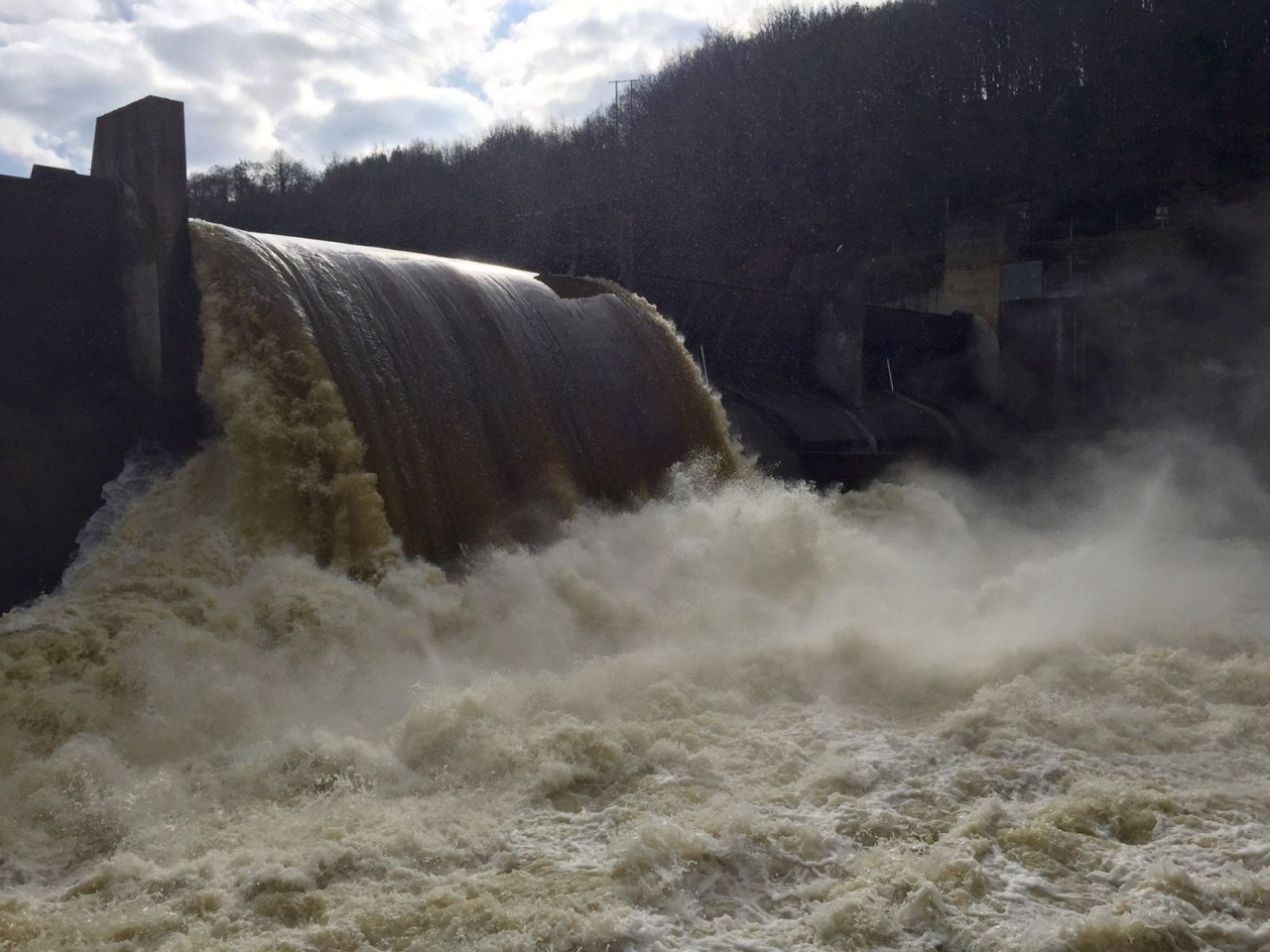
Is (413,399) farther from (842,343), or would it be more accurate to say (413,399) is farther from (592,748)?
(842,343)

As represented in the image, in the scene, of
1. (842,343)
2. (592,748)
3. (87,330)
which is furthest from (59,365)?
(842,343)

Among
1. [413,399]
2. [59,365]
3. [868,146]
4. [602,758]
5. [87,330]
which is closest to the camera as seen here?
[602,758]

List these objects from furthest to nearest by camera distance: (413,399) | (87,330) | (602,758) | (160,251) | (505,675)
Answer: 1. (413,399)
2. (160,251)
3. (87,330)
4. (505,675)
5. (602,758)

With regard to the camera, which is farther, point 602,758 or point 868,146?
point 868,146

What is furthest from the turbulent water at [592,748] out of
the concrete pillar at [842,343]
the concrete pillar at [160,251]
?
the concrete pillar at [842,343]

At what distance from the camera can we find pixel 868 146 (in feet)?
90.4

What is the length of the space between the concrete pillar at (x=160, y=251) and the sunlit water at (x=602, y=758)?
0.66 meters

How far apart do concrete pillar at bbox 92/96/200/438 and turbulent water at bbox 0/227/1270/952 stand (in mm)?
414

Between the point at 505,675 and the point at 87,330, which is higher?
the point at 87,330

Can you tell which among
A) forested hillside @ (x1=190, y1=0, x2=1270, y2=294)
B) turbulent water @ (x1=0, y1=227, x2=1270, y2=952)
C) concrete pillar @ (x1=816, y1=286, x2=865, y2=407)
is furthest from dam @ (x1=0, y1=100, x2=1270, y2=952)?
forested hillside @ (x1=190, y1=0, x2=1270, y2=294)

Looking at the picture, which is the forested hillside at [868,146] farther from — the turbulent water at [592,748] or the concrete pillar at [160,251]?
the turbulent water at [592,748]

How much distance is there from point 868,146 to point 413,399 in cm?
2298

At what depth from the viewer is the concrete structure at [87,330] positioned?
19.7ft

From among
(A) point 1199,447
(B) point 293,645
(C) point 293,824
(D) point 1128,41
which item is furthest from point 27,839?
(D) point 1128,41
